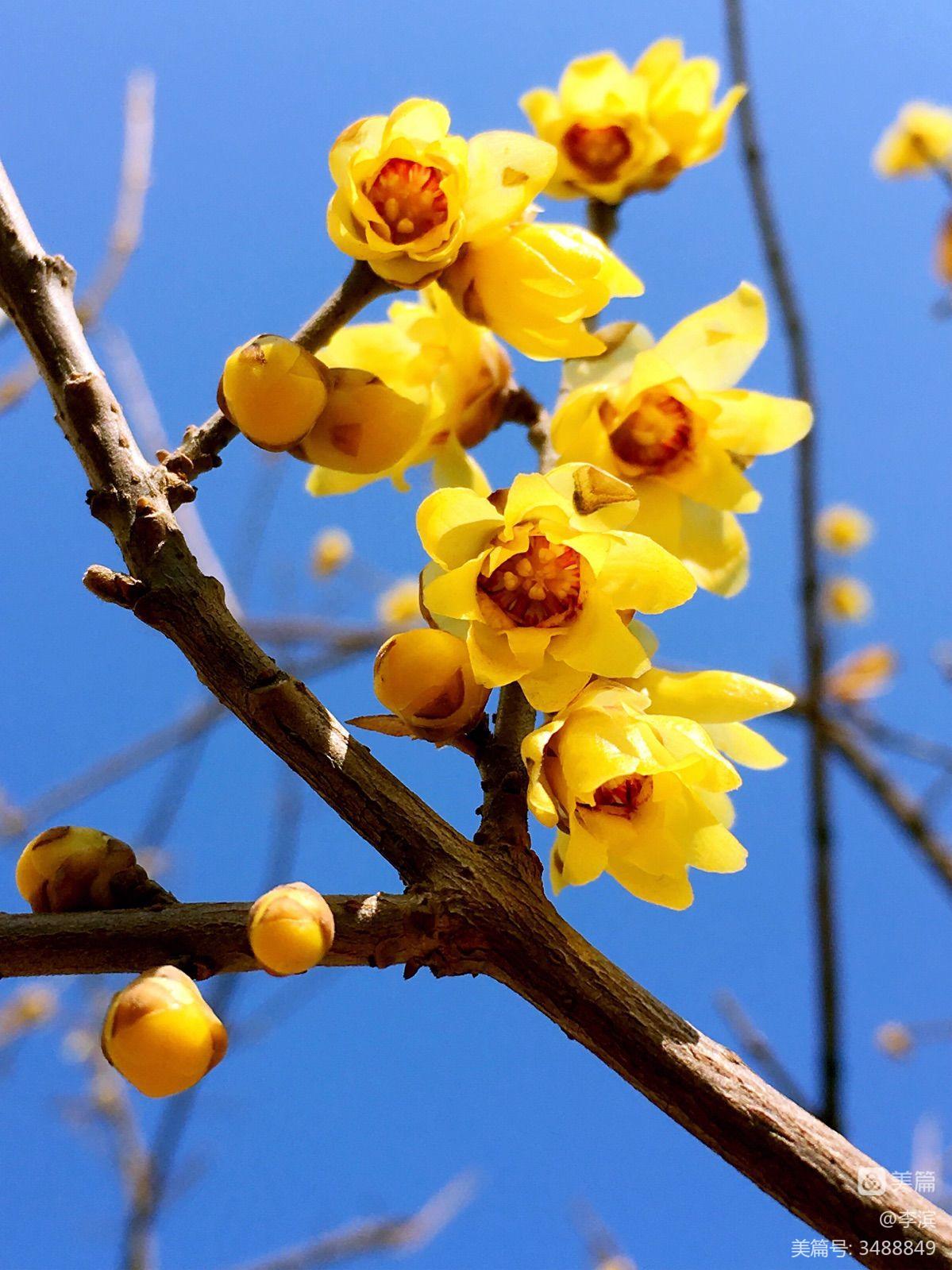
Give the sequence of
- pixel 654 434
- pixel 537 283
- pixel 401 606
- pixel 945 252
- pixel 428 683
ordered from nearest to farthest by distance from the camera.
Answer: pixel 428 683
pixel 537 283
pixel 654 434
pixel 945 252
pixel 401 606

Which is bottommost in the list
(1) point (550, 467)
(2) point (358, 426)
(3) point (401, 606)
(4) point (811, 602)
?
(2) point (358, 426)

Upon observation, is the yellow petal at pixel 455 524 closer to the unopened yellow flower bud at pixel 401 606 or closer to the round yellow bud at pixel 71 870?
the round yellow bud at pixel 71 870

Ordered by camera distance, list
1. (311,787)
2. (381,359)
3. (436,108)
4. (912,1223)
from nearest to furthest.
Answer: (912,1223) → (311,787) → (436,108) → (381,359)

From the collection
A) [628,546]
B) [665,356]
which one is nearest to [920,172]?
[665,356]

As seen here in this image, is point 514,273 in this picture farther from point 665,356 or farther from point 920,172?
point 920,172

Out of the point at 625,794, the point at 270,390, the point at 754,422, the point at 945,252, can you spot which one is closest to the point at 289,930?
the point at 625,794

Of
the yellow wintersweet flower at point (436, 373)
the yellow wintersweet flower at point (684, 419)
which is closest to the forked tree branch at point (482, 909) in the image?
the yellow wintersweet flower at point (436, 373)

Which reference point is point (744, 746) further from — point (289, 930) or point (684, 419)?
point (289, 930)
